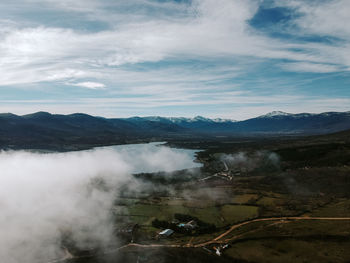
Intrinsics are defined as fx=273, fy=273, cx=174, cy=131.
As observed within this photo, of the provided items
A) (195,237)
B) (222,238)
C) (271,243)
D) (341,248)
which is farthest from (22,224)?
(341,248)

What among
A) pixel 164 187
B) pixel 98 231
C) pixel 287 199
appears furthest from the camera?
pixel 164 187

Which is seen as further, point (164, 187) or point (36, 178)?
point (36, 178)

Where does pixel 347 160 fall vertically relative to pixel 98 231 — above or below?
above

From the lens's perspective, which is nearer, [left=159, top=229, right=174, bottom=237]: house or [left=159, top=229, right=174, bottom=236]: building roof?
[left=159, top=229, right=174, bottom=237]: house

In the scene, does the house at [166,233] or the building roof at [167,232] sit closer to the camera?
the house at [166,233]

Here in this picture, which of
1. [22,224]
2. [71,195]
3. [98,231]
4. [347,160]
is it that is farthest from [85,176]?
[347,160]

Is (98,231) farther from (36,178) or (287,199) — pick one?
(36,178)

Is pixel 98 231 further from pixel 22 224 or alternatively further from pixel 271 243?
pixel 271 243

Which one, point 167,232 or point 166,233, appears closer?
point 166,233

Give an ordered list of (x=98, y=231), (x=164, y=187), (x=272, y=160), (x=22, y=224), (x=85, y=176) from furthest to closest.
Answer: (x=272, y=160) → (x=85, y=176) → (x=164, y=187) → (x=22, y=224) → (x=98, y=231)
